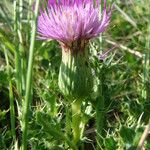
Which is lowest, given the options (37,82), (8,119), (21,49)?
(8,119)

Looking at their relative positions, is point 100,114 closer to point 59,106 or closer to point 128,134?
point 59,106

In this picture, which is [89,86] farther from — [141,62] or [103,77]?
[141,62]

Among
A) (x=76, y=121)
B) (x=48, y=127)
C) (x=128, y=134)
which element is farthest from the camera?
(x=76, y=121)

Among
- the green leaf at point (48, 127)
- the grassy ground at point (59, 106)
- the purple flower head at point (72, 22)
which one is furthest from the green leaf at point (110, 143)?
the purple flower head at point (72, 22)

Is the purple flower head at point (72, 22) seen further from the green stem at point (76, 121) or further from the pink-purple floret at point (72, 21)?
the green stem at point (76, 121)

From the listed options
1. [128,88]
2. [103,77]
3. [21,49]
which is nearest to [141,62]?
[128,88]

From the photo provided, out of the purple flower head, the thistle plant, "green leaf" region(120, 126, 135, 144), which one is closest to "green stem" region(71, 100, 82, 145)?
the thistle plant

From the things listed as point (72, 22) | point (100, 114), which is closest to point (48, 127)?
point (100, 114)

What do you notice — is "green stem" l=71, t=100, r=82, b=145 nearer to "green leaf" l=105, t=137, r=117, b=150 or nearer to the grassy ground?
the grassy ground
